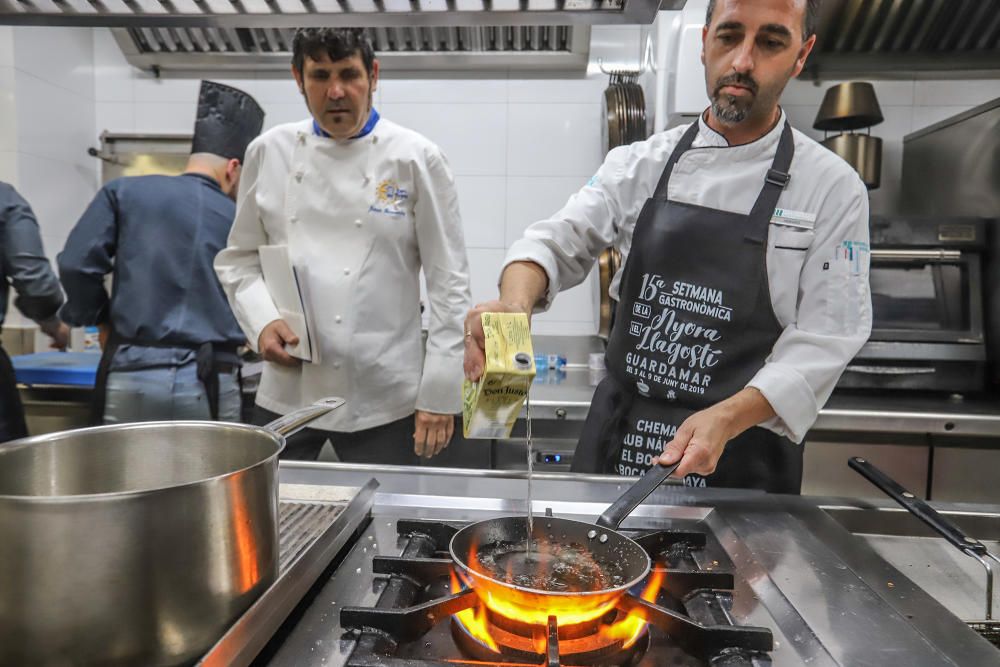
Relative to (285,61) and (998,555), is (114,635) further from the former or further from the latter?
(285,61)

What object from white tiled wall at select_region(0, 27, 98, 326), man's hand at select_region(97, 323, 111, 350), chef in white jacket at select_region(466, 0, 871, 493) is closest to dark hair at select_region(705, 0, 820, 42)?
chef in white jacket at select_region(466, 0, 871, 493)

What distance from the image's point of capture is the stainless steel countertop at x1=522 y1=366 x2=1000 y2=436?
1816 millimetres

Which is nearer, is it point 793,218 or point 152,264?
point 793,218

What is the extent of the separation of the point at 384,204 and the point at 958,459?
69.7 inches

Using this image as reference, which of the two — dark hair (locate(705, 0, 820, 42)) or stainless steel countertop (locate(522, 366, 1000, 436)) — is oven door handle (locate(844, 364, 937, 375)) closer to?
stainless steel countertop (locate(522, 366, 1000, 436))

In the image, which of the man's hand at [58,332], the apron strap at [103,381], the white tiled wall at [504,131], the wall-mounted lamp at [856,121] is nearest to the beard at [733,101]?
the wall-mounted lamp at [856,121]

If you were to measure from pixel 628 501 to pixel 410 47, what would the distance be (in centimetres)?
230

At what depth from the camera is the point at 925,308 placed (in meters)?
2.03

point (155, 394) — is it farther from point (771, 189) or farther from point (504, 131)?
point (771, 189)

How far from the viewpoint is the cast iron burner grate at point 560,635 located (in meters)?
0.51

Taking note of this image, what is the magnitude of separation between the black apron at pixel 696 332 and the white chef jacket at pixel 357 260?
0.52 m

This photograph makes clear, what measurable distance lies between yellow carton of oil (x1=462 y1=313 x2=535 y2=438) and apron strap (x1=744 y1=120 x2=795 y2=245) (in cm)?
56

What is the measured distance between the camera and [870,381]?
2.02 metres

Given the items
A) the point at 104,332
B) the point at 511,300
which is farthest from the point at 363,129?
the point at 104,332
